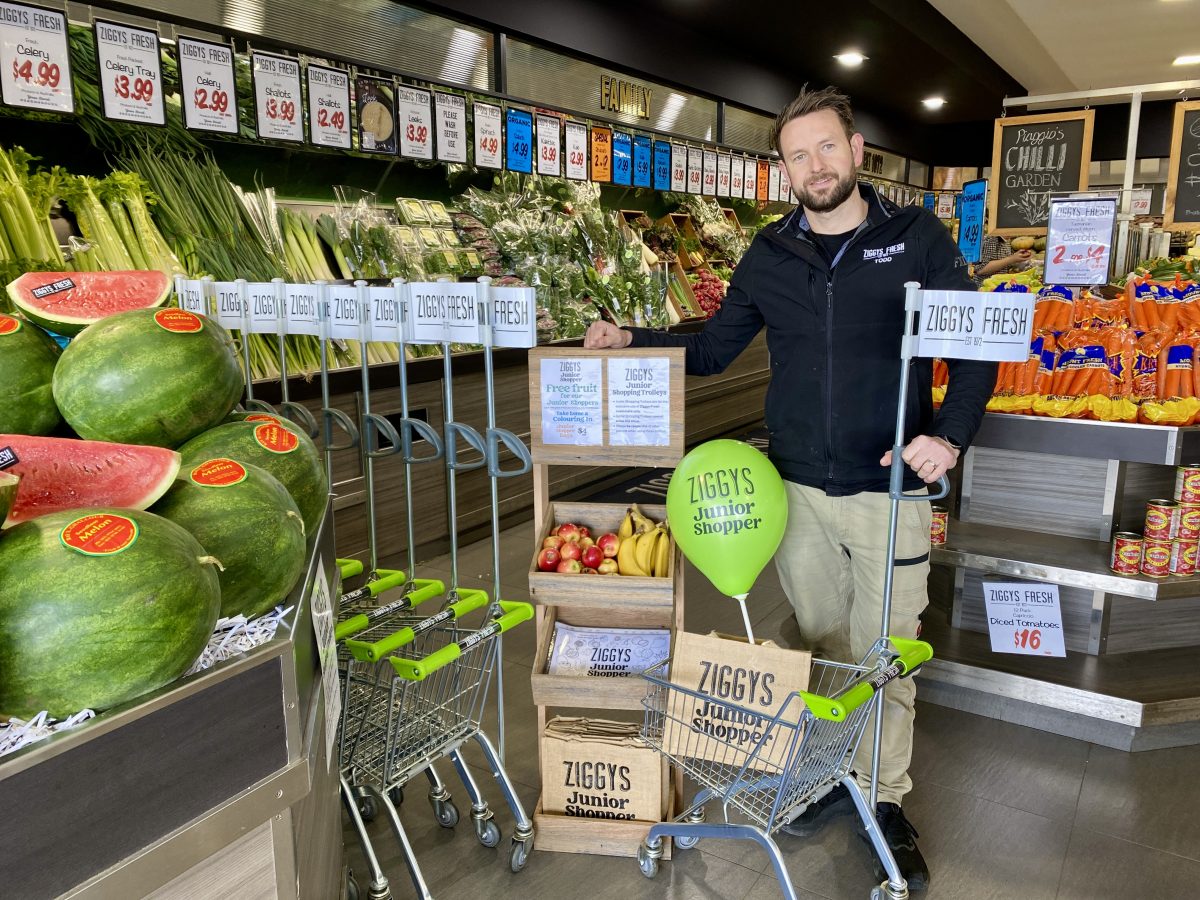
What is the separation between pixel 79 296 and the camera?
163 cm

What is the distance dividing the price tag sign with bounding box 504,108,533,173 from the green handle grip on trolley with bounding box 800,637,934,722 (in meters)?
4.31

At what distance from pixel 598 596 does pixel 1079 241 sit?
133 inches

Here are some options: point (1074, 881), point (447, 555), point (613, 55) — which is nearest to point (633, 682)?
point (1074, 881)

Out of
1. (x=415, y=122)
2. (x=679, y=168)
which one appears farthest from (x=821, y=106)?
(x=679, y=168)

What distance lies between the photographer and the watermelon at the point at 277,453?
134 centimetres

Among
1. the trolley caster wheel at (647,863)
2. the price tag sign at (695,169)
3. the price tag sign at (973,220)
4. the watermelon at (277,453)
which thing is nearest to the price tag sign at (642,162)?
the price tag sign at (695,169)

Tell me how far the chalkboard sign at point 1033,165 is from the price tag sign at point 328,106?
405cm

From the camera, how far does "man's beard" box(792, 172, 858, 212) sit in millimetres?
2266

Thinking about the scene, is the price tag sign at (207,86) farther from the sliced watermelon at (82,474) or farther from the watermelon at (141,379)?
the sliced watermelon at (82,474)

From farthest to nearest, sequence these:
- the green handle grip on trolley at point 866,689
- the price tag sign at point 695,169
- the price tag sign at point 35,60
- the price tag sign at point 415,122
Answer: the price tag sign at point 695,169
the price tag sign at point 415,122
the price tag sign at point 35,60
the green handle grip on trolley at point 866,689

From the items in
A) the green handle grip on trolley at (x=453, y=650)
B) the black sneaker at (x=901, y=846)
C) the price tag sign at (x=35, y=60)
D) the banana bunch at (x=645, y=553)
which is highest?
the price tag sign at (x=35, y=60)

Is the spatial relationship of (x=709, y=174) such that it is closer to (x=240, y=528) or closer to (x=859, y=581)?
(x=859, y=581)

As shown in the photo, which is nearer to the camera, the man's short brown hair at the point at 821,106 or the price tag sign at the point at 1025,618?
the man's short brown hair at the point at 821,106

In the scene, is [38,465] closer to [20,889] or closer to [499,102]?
[20,889]
